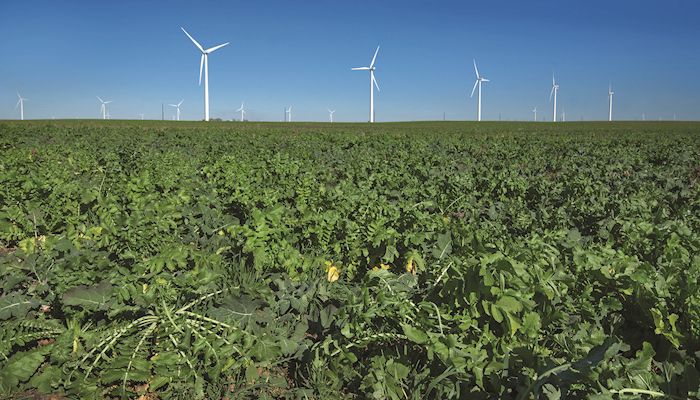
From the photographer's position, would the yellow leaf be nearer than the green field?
No

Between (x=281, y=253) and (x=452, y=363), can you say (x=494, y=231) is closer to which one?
(x=281, y=253)

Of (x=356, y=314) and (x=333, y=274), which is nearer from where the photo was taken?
(x=356, y=314)

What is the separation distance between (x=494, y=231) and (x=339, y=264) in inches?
65.3

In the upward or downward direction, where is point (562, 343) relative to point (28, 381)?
upward

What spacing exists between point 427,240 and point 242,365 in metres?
2.45

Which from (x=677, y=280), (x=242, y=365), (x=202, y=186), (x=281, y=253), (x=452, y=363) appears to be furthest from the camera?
(x=202, y=186)

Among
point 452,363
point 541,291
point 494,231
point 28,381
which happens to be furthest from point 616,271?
point 28,381

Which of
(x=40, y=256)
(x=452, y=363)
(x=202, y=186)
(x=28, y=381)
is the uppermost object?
(x=202, y=186)

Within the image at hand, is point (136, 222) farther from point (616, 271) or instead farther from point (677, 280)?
point (677, 280)

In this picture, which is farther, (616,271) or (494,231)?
(494,231)

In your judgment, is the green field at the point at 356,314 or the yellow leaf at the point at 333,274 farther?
the yellow leaf at the point at 333,274

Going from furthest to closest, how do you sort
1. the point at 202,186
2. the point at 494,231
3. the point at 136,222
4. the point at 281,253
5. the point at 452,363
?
the point at 202,186
the point at 494,231
the point at 136,222
the point at 281,253
the point at 452,363

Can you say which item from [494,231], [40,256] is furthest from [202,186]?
[494,231]

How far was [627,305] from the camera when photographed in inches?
134
